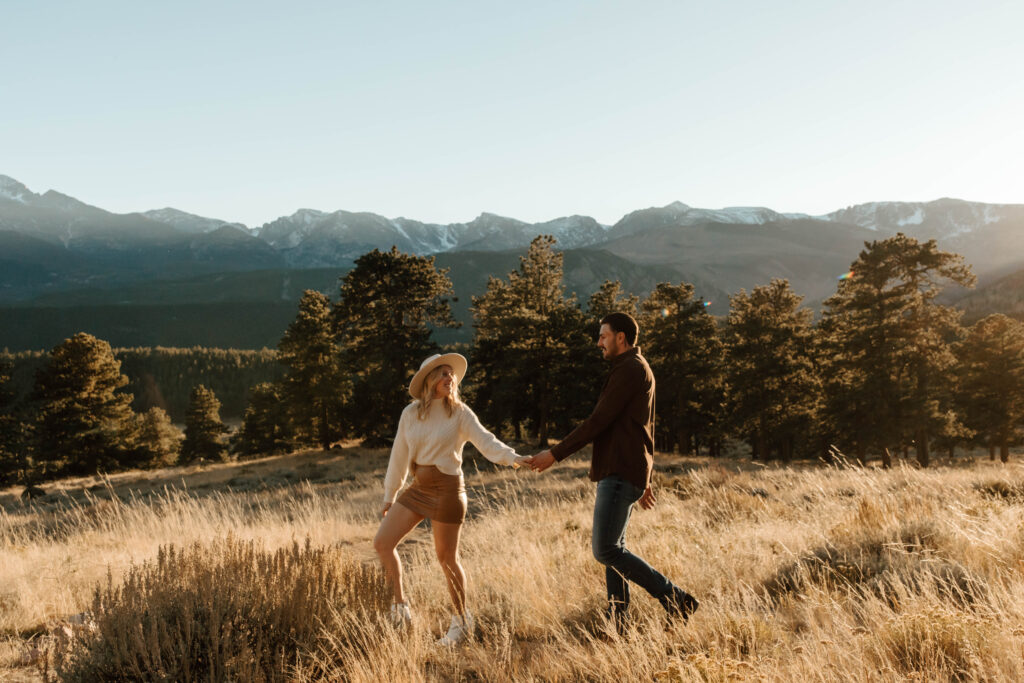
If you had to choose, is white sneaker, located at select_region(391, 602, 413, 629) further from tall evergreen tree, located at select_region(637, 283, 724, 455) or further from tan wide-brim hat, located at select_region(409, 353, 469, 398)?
tall evergreen tree, located at select_region(637, 283, 724, 455)

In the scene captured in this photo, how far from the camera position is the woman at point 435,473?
14.6 feet

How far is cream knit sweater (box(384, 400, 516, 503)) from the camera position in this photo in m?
4.48

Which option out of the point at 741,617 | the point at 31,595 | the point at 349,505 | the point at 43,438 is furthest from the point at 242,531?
the point at 43,438

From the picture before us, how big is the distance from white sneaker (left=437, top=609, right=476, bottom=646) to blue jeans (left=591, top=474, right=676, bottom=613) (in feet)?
3.41

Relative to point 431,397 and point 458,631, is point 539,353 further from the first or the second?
point 458,631

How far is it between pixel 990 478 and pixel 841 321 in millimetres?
22573

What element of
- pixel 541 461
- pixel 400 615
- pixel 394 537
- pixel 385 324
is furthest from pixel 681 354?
pixel 400 615

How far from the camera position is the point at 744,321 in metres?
32.0

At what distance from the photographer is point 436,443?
14.7ft

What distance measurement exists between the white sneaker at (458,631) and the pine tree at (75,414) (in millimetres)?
38103

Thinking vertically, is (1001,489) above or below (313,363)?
above

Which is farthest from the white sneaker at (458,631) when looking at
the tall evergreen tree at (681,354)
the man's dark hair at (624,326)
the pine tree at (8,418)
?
the pine tree at (8,418)

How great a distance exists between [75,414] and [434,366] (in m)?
39.6

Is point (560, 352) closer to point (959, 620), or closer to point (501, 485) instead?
point (501, 485)
